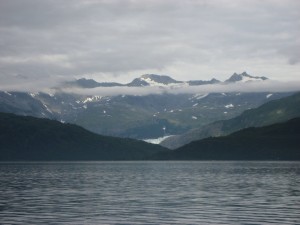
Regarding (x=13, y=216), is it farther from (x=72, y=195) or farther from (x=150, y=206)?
(x=72, y=195)

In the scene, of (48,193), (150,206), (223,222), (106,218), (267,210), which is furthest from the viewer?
(48,193)

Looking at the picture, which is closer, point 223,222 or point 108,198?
point 223,222

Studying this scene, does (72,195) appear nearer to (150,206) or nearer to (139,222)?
(150,206)

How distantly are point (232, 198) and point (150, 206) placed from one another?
2052 cm

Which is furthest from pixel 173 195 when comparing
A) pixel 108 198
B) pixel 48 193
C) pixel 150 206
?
pixel 48 193

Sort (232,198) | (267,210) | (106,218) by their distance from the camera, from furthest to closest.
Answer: (232,198) → (267,210) → (106,218)

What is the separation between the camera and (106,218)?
80.8 m

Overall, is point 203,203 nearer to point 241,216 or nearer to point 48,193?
point 241,216

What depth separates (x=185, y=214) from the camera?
276 ft

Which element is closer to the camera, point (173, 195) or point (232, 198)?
point (232, 198)

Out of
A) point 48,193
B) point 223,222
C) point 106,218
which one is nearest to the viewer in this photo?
point 223,222

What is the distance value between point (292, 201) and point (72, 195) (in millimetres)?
47872

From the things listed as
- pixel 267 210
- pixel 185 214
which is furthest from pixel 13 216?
pixel 267 210

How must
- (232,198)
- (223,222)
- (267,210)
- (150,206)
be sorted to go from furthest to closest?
1. (232,198)
2. (150,206)
3. (267,210)
4. (223,222)
